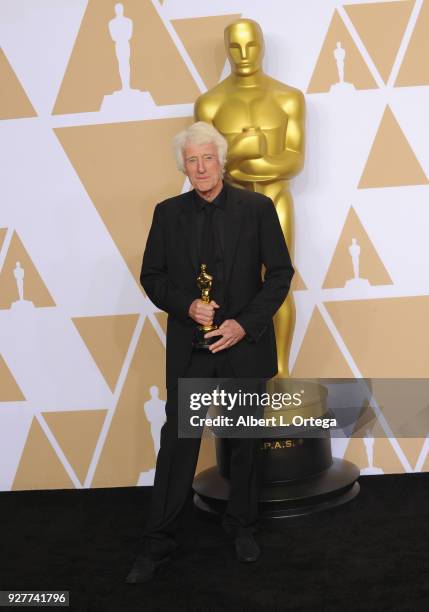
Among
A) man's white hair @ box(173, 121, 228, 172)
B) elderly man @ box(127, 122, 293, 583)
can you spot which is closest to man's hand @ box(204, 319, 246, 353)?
elderly man @ box(127, 122, 293, 583)

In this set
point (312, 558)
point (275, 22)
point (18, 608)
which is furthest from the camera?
point (275, 22)

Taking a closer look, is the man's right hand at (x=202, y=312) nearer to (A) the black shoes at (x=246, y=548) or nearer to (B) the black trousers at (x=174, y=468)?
(B) the black trousers at (x=174, y=468)

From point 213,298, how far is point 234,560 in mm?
877

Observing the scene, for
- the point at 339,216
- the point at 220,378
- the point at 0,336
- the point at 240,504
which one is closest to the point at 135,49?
the point at 339,216

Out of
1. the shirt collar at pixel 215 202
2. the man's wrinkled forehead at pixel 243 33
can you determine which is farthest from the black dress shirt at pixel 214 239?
the man's wrinkled forehead at pixel 243 33

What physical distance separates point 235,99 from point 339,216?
70 centimetres

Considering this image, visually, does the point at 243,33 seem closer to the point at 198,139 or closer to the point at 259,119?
the point at 259,119

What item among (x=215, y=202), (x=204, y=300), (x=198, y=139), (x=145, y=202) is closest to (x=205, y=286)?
(x=204, y=300)

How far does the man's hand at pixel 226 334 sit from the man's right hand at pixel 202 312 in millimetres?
42

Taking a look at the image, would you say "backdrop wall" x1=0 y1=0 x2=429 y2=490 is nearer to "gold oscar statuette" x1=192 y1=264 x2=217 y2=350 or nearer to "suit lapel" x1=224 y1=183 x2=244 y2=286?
"suit lapel" x1=224 y1=183 x2=244 y2=286

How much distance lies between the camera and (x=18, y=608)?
8.81 feet

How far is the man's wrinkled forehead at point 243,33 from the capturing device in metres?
3.45

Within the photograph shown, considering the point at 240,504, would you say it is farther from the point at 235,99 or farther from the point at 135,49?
the point at 135,49

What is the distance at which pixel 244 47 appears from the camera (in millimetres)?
3463
